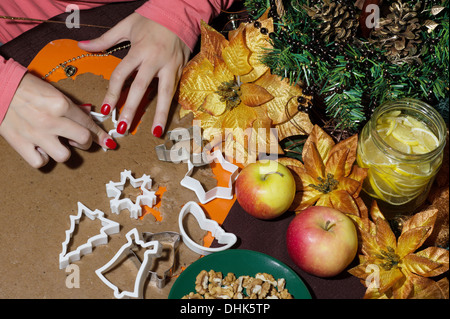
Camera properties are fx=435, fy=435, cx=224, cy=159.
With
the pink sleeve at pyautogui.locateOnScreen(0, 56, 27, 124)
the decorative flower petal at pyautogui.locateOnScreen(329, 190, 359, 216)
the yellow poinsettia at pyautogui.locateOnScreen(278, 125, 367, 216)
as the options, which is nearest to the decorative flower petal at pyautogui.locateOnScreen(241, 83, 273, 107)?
the yellow poinsettia at pyautogui.locateOnScreen(278, 125, 367, 216)

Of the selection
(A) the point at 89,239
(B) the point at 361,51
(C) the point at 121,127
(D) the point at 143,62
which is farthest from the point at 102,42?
(B) the point at 361,51

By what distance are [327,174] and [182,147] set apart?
0.97 feet

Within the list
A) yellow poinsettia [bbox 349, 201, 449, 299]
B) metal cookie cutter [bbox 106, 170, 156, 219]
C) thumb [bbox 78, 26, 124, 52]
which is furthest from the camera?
thumb [bbox 78, 26, 124, 52]

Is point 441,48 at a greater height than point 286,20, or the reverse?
point 286,20

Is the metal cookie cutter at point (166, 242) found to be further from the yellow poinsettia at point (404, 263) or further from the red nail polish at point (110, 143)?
the yellow poinsettia at point (404, 263)

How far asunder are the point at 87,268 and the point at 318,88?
0.52 m

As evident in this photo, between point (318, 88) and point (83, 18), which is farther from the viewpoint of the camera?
point (83, 18)

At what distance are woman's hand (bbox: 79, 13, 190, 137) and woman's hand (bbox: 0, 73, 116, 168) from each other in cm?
7

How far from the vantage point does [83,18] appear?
1021 millimetres

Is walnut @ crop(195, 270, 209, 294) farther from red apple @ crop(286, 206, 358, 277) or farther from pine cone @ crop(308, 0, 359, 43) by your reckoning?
pine cone @ crop(308, 0, 359, 43)

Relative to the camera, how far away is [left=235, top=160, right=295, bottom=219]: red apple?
2.53 feet

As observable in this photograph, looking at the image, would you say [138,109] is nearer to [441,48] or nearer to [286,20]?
[286,20]

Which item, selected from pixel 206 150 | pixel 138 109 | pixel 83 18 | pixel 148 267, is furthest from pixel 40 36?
pixel 148 267

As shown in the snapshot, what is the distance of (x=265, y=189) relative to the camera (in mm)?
770
